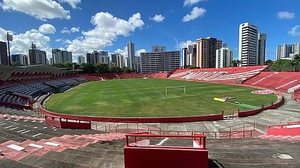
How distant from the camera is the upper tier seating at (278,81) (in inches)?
1939

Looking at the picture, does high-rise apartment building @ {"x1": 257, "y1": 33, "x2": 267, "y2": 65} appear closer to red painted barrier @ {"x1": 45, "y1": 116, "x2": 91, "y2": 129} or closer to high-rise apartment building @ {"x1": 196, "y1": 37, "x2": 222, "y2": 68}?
high-rise apartment building @ {"x1": 196, "y1": 37, "x2": 222, "y2": 68}

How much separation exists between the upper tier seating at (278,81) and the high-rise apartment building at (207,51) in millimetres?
128974

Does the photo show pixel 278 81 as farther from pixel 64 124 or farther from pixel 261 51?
pixel 261 51

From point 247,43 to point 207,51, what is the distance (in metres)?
35.0

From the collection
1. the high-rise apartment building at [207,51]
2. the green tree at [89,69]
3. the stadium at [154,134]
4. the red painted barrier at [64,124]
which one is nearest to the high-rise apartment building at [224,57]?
the high-rise apartment building at [207,51]

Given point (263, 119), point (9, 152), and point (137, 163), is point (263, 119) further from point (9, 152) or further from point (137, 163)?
point (9, 152)

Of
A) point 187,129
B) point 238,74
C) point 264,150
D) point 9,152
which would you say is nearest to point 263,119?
point 187,129

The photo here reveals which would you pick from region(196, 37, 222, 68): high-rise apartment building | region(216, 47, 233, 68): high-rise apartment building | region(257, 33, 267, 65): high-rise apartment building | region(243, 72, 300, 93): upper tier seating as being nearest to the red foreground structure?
region(243, 72, 300, 93): upper tier seating

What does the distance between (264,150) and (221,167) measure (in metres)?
3.36

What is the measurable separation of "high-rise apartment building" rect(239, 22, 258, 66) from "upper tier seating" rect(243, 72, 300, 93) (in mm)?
113168

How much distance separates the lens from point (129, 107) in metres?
31.9

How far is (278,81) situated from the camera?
5572 cm

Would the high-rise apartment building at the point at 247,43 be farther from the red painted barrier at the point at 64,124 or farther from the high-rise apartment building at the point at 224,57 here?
the red painted barrier at the point at 64,124

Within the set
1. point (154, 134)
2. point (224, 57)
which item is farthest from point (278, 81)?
point (224, 57)
